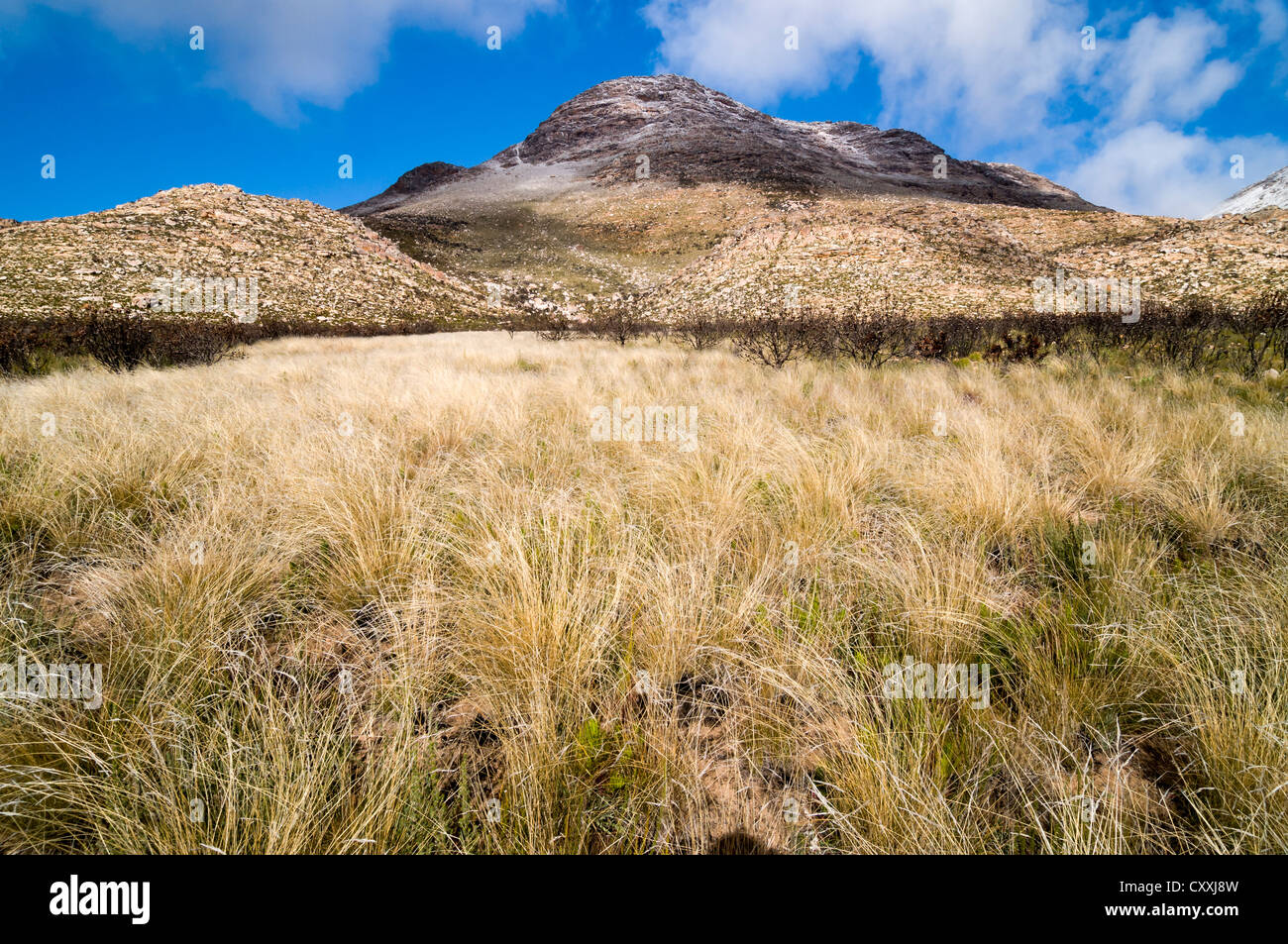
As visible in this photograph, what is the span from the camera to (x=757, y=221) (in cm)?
2986

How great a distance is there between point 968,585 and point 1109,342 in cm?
1106

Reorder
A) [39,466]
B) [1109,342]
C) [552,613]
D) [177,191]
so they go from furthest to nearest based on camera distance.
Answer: [177,191] → [1109,342] → [39,466] → [552,613]

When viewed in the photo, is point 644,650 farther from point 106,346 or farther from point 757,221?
point 757,221

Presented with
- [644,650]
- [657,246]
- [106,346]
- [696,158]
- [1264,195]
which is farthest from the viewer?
[1264,195]

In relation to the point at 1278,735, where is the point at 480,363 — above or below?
above

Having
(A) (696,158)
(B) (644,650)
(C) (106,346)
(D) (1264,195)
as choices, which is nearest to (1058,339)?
(B) (644,650)

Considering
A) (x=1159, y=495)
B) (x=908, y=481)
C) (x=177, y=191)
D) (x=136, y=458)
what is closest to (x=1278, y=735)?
(x=908, y=481)

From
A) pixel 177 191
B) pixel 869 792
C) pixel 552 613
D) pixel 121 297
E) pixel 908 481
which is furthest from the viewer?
pixel 177 191

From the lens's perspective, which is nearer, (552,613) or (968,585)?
(552,613)

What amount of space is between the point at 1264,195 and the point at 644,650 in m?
120

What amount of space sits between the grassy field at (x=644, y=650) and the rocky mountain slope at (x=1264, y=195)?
342 feet

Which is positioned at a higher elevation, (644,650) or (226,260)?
(226,260)
